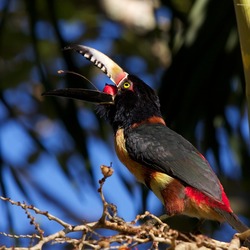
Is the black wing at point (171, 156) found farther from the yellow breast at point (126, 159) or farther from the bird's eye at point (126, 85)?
the bird's eye at point (126, 85)

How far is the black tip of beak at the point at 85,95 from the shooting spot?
Result: 3715 millimetres

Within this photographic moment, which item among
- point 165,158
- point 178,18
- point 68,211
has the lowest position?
point 68,211

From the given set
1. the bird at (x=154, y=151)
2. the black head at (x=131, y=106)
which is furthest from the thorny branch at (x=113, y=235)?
the black head at (x=131, y=106)

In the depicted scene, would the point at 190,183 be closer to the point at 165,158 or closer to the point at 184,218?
the point at 165,158

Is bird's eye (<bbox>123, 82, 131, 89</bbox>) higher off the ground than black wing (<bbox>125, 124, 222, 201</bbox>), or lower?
higher

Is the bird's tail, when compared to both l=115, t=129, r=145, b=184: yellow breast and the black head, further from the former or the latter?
the black head

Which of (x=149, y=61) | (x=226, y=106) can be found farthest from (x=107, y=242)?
(x=149, y=61)

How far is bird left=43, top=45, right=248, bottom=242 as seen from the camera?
354 centimetres

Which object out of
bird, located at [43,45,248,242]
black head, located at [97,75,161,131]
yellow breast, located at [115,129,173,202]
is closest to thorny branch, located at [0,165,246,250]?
bird, located at [43,45,248,242]

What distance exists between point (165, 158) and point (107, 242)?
1.27 meters

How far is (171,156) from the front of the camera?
3.70 m

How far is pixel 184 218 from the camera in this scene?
17.0 feet

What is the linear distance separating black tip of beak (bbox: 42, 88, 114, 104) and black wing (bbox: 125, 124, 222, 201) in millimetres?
188

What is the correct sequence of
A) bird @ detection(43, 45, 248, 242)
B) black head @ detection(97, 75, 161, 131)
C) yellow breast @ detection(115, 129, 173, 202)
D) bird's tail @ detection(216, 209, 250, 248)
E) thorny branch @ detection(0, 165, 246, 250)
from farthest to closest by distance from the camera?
black head @ detection(97, 75, 161, 131) < yellow breast @ detection(115, 129, 173, 202) < bird @ detection(43, 45, 248, 242) < bird's tail @ detection(216, 209, 250, 248) < thorny branch @ detection(0, 165, 246, 250)
